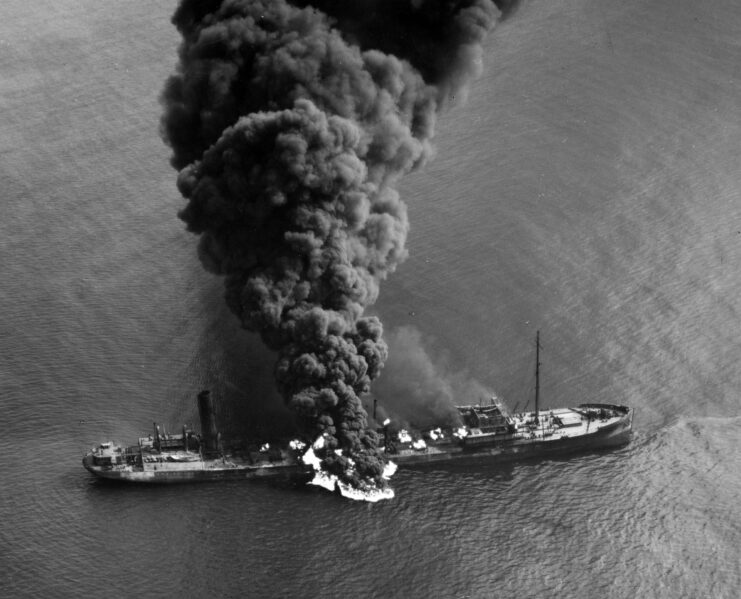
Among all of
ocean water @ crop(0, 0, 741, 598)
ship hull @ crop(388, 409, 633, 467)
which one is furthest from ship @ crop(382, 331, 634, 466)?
ocean water @ crop(0, 0, 741, 598)

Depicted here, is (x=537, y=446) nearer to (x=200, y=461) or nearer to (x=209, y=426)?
(x=209, y=426)

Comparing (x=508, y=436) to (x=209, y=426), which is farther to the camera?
(x=508, y=436)

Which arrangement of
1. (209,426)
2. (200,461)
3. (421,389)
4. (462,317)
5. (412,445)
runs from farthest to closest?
1. (462,317)
2. (421,389)
3. (412,445)
4. (209,426)
5. (200,461)

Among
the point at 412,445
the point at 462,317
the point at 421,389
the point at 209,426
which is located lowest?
the point at 412,445

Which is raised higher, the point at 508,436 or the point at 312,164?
the point at 312,164

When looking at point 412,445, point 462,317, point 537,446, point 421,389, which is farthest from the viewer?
point 462,317

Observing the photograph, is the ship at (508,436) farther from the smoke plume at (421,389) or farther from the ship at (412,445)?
the smoke plume at (421,389)

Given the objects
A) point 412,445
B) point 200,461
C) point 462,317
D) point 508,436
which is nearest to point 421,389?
point 412,445
